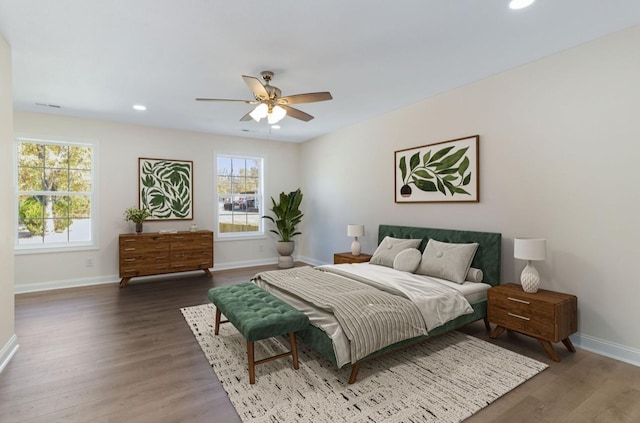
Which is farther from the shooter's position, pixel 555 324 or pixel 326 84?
pixel 326 84

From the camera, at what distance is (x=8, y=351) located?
2.70 meters

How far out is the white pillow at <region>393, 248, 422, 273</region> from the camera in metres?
3.68

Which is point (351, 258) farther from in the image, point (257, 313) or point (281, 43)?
point (281, 43)

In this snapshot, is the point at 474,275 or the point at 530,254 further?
the point at 474,275

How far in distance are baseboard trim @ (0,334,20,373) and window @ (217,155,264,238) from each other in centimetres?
373

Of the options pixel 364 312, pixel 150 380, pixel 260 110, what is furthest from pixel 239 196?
pixel 364 312

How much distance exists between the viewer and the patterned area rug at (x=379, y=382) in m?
1.99

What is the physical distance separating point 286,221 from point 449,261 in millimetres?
3844

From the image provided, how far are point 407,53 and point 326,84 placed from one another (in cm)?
106

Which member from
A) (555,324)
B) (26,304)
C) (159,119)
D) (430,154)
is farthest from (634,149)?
(26,304)

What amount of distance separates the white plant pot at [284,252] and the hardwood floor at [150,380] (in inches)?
117

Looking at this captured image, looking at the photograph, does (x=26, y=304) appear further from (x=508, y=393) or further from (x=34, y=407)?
(x=508, y=393)

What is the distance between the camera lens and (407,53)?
301cm

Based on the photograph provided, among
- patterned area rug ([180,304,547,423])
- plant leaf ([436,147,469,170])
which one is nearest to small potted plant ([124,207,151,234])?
patterned area rug ([180,304,547,423])
